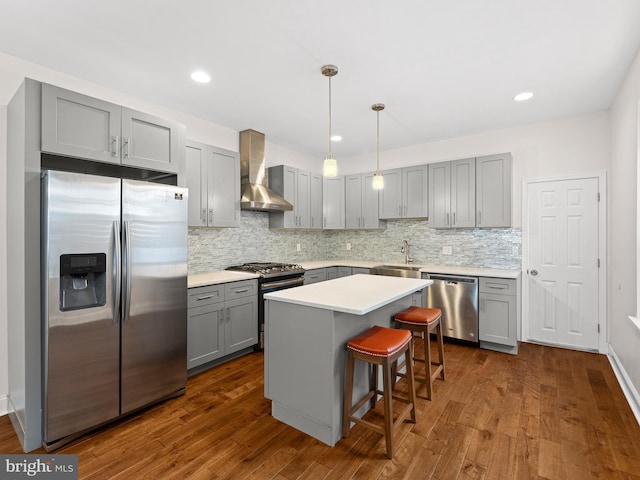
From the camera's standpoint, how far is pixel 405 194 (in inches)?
189

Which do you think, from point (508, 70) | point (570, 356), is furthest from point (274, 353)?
point (570, 356)

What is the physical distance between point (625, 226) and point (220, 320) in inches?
154

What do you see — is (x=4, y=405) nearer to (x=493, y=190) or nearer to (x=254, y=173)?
(x=254, y=173)

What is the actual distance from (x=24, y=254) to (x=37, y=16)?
1506mm

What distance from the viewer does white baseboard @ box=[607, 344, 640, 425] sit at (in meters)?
2.44

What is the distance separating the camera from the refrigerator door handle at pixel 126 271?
2330 mm

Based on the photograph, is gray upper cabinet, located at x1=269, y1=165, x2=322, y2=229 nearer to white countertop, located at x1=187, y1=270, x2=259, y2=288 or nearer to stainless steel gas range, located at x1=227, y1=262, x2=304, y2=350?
stainless steel gas range, located at x1=227, y1=262, x2=304, y2=350

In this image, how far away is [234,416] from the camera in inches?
96.6

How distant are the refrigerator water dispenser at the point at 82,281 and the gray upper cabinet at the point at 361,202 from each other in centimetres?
377

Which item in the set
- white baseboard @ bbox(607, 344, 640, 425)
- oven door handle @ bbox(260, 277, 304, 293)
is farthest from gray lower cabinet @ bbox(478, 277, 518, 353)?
oven door handle @ bbox(260, 277, 304, 293)

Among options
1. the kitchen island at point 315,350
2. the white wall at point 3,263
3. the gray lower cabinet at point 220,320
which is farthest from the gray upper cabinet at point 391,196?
the white wall at point 3,263

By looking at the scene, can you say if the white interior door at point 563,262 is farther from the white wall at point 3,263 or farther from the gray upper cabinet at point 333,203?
the white wall at point 3,263

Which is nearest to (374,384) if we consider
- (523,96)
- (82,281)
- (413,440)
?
(413,440)

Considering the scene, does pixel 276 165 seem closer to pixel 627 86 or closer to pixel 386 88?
pixel 386 88
